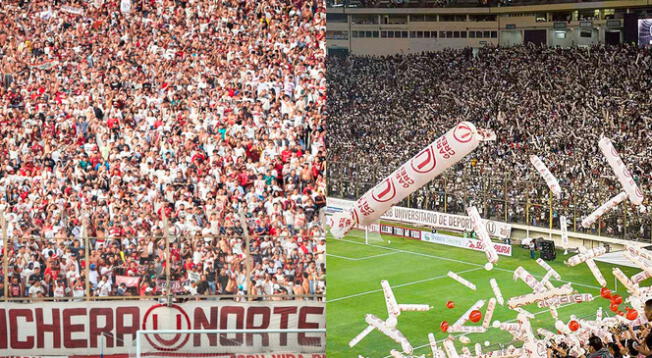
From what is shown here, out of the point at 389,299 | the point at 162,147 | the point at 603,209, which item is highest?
the point at 162,147

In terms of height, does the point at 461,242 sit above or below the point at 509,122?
below

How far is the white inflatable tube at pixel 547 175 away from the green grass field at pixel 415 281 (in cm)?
51

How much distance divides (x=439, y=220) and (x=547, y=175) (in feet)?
2.33

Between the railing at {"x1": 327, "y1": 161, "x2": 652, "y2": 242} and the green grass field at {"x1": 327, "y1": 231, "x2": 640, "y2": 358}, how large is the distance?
236 millimetres

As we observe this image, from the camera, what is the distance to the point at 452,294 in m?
5.02

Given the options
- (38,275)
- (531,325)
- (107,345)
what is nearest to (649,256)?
(531,325)

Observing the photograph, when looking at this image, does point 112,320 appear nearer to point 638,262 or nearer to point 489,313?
point 489,313

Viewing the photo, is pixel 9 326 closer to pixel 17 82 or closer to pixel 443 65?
pixel 443 65

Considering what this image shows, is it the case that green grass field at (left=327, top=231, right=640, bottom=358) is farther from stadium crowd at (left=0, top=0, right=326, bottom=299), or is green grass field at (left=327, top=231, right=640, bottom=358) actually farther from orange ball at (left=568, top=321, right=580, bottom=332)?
stadium crowd at (left=0, top=0, right=326, bottom=299)

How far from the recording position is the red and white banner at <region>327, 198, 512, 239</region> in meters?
4.77

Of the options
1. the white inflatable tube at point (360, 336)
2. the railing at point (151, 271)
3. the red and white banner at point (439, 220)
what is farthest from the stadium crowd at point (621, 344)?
the railing at point (151, 271)

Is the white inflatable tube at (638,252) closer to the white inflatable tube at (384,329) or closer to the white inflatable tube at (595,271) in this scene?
the white inflatable tube at (595,271)

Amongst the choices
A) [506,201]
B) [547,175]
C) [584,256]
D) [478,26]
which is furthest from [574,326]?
[478,26]

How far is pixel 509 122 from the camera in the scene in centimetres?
488
